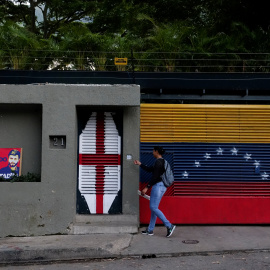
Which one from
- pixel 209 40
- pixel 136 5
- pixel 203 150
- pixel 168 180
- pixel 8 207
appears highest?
pixel 136 5

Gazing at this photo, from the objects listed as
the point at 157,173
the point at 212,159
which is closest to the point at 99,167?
the point at 157,173

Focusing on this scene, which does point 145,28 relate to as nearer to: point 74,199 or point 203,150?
point 203,150

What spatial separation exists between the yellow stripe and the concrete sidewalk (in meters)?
2.17

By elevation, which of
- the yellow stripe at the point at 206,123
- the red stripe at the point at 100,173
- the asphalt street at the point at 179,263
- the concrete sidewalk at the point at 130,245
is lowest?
the asphalt street at the point at 179,263

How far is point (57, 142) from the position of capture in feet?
28.6

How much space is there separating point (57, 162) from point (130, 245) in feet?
8.09

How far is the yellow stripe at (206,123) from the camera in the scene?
9.24 m

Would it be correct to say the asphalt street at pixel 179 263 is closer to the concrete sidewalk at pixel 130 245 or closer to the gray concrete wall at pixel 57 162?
the concrete sidewalk at pixel 130 245

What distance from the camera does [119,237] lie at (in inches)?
314

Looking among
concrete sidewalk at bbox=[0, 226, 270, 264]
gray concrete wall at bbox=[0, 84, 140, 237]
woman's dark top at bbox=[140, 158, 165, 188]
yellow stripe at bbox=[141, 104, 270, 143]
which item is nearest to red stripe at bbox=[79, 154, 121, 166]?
gray concrete wall at bbox=[0, 84, 140, 237]

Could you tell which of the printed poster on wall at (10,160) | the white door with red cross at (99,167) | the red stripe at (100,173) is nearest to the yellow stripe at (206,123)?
the white door with red cross at (99,167)

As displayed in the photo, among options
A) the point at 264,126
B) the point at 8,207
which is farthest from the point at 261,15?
the point at 8,207

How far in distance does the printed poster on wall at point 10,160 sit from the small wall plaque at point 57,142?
0.87 m

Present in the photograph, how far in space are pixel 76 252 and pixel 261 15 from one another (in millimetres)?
11029
